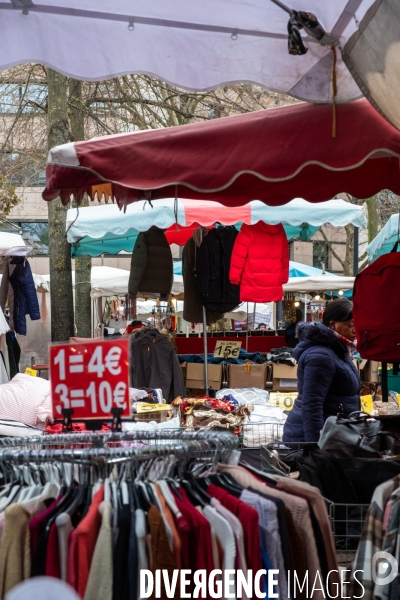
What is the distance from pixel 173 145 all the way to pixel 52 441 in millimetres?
1622

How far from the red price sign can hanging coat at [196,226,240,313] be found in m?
5.55

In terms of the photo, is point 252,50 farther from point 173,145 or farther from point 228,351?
point 228,351

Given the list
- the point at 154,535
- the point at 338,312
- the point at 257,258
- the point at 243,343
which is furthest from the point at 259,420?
the point at 243,343

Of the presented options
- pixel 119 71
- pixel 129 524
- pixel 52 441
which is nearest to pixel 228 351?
pixel 119 71

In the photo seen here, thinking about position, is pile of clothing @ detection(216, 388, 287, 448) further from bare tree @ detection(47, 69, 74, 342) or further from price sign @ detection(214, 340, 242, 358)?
bare tree @ detection(47, 69, 74, 342)

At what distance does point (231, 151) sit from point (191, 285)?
4919 millimetres

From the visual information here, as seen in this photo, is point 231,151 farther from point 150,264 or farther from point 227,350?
point 227,350

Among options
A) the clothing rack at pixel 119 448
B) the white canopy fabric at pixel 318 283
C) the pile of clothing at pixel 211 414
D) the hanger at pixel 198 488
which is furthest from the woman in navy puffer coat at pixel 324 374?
the white canopy fabric at pixel 318 283

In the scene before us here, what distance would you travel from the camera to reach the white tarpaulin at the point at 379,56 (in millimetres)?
2598

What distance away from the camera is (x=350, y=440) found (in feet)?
12.3

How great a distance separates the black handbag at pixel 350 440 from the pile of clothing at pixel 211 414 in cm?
198

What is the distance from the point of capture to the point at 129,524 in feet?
7.30

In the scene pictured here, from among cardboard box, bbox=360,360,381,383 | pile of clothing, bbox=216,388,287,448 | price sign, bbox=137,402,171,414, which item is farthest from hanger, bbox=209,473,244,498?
cardboard box, bbox=360,360,381,383

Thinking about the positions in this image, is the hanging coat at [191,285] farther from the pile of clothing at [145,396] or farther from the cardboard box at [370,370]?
the cardboard box at [370,370]
